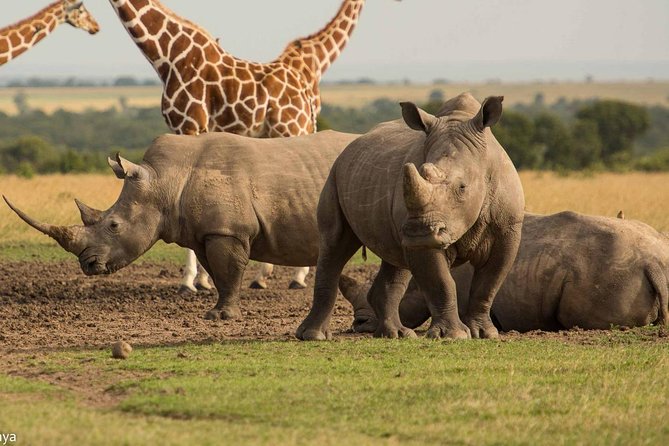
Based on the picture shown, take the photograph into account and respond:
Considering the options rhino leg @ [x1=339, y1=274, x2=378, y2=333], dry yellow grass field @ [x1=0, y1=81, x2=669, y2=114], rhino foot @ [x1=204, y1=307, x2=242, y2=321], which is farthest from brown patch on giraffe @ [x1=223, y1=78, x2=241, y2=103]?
dry yellow grass field @ [x1=0, y1=81, x2=669, y2=114]

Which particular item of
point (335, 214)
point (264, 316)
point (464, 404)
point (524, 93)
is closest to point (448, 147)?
point (335, 214)

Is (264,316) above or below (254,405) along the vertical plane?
below

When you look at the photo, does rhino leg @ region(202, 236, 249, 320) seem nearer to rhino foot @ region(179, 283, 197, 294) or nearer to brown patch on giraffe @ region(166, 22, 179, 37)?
rhino foot @ region(179, 283, 197, 294)

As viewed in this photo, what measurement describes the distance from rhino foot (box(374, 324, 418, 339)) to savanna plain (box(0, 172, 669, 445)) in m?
0.19

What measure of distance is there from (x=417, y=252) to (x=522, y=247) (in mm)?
1664

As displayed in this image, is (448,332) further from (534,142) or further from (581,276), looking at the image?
(534,142)

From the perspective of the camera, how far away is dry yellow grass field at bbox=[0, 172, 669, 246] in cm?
1964

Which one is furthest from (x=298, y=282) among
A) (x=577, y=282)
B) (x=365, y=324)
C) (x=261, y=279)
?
(x=577, y=282)

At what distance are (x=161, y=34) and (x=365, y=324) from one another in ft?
20.7

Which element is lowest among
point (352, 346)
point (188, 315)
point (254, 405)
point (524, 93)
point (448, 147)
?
point (524, 93)

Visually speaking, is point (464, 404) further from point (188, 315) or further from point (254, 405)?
point (188, 315)

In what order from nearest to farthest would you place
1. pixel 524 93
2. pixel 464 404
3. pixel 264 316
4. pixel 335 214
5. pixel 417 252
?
pixel 464 404 → pixel 417 252 → pixel 335 214 → pixel 264 316 → pixel 524 93

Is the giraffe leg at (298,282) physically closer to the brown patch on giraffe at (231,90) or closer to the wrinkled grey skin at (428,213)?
the brown patch on giraffe at (231,90)

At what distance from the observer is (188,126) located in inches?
603
